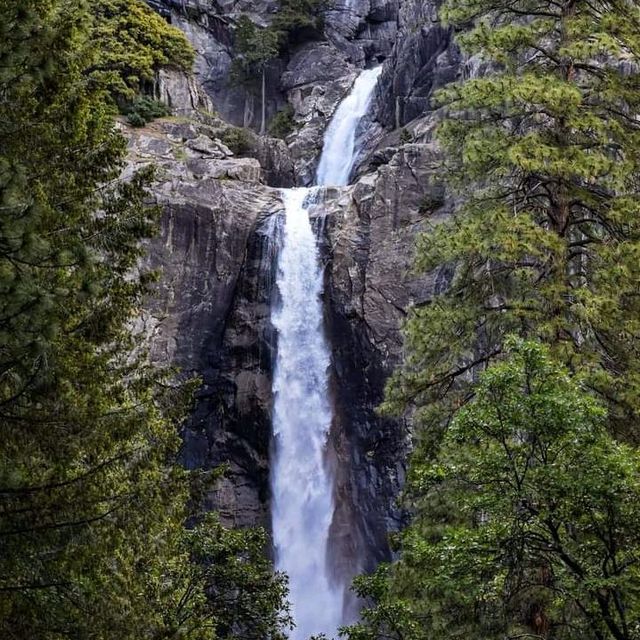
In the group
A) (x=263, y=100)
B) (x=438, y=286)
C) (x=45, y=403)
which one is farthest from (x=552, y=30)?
(x=263, y=100)

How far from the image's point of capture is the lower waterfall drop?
2350 centimetres

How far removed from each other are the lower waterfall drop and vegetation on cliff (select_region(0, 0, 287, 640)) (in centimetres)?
1504

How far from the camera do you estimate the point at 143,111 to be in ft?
98.2

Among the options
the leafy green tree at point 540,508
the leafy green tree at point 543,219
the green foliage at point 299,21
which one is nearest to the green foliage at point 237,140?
the green foliage at point 299,21

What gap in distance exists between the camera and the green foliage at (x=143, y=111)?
29.3 meters

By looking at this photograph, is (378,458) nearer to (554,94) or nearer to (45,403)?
(554,94)

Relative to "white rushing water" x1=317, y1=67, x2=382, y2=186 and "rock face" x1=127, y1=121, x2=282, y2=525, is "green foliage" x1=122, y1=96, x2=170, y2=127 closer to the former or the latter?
"rock face" x1=127, y1=121, x2=282, y2=525

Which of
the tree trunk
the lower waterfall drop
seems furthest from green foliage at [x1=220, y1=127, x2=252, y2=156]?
the tree trunk

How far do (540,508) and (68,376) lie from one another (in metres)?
4.28

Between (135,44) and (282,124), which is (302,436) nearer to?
(135,44)

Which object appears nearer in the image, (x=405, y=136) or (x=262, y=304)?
(x=262, y=304)

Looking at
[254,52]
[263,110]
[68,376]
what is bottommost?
[68,376]

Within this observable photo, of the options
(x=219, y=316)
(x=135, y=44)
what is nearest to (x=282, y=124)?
(x=135, y=44)

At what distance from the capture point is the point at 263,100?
43469mm
